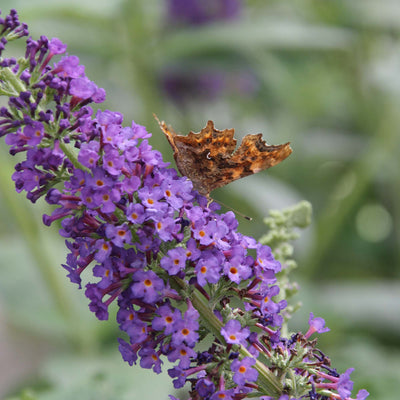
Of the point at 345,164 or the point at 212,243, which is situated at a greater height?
the point at 345,164

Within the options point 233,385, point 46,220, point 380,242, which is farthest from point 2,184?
point 380,242

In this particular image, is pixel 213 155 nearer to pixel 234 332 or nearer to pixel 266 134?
pixel 234 332

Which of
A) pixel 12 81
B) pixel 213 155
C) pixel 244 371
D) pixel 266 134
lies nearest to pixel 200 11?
pixel 266 134

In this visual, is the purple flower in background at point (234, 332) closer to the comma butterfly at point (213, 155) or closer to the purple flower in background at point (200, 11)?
the comma butterfly at point (213, 155)

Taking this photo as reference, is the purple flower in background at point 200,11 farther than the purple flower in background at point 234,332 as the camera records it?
Yes

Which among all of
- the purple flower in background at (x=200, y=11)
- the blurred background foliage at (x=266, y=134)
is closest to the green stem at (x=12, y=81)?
the blurred background foliage at (x=266, y=134)

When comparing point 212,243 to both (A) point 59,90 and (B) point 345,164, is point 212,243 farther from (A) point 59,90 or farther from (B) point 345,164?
(B) point 345,164
